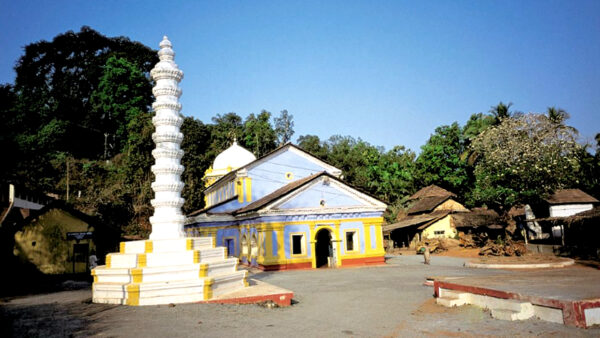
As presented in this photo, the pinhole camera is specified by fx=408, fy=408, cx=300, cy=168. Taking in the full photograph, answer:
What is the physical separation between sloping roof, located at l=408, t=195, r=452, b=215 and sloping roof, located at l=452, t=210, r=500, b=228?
8.26ft

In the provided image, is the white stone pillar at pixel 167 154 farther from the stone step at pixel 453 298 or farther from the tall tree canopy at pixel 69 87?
the tall tree canopy at pixel 69 87

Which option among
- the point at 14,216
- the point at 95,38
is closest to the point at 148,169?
the point at 14,216

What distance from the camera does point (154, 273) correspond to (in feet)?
34.5

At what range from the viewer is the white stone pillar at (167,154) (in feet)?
40.2

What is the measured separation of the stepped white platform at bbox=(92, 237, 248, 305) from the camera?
10.2 metres

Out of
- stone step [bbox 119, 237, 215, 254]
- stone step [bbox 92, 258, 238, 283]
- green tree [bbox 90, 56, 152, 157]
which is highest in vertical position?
green tree [bbox 90, 56, 152, 157]

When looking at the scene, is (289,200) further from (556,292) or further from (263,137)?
(263,137)

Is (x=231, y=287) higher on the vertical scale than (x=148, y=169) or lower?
lower

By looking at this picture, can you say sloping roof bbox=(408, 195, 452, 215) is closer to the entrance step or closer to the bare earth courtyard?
the bare earth courtyard

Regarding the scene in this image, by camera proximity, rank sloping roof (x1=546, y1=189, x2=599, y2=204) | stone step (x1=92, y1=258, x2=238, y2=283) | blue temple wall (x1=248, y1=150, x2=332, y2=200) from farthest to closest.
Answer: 1. sloping roof (x1=546, y1=189, x2=599, y2=204)
2. blue temple wall (x1=248, y1=150, x2=332, y2=200)
3. stone step (x1=92, y1=258, x2=238, y2=283)

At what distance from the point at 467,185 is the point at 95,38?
156 feet

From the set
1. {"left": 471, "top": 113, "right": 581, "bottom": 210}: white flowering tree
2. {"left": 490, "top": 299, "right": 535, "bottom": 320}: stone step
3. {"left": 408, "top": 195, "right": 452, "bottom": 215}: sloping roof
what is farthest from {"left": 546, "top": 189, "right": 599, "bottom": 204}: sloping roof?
{"left": 490, "top": 299, "right": 535, "bottom": 320}: stone step

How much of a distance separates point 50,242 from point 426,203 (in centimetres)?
3101

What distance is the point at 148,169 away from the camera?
3884 cm
